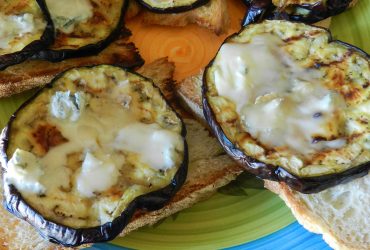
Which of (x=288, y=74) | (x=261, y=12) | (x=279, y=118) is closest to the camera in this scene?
(x=279, y=118)

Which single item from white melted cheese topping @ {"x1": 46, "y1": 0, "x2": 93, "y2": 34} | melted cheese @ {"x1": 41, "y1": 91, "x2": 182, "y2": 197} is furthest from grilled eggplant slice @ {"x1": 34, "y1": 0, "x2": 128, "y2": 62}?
melted cheese @ {"x1": 41, "y1": 91, "x2": 182, "y2": 197}

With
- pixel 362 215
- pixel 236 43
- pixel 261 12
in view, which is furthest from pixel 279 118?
pixel 261 12

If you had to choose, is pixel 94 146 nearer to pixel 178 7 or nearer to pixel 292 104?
pixel 292 104

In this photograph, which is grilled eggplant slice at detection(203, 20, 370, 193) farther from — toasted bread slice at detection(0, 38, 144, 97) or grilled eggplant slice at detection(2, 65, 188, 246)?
toasted bread slice at detection(0, 38, 144, 97)

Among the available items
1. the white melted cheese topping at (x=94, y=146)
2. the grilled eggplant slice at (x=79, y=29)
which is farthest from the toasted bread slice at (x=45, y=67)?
the white melted cheese topping at (x=94, y=146)

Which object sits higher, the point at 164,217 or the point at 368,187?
the point at 368,187

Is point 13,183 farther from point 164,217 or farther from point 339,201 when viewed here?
point 339,201

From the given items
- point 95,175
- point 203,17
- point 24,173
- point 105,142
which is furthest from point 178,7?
point 24,173
